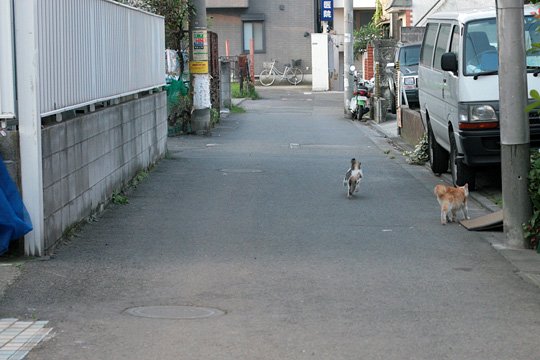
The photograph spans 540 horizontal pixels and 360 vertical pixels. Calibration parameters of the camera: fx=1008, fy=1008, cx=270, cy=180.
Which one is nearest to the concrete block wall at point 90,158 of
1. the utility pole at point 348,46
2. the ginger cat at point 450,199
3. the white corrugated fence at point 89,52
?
the white corrugated fence at point 89,52

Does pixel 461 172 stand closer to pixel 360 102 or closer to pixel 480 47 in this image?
pixel 480 47

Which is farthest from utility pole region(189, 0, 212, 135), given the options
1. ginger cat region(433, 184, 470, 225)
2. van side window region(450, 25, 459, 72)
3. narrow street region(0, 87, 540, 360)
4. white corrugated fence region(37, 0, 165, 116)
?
ginger cat region(433, 184, 470, 225)

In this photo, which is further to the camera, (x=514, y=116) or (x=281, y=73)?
(x=281, y=73)

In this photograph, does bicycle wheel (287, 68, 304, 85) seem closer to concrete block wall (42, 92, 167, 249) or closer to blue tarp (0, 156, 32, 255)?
concrete block wall (42, 92, 167, 249)

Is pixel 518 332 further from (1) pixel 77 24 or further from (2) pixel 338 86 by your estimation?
(2) pixel 338 86

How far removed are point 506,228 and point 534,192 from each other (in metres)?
0.46

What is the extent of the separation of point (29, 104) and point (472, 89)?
660cm

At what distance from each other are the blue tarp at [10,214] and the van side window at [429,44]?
363 inches

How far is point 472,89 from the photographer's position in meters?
13.1

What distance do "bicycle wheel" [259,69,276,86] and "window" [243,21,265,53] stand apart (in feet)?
3.81

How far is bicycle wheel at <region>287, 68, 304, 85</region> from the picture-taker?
172 ft

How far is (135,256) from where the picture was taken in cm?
912

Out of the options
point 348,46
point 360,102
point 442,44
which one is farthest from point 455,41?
point 348,46

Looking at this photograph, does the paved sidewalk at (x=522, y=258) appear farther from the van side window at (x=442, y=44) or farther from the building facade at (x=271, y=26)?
the building facade at (x=271, y=26)
